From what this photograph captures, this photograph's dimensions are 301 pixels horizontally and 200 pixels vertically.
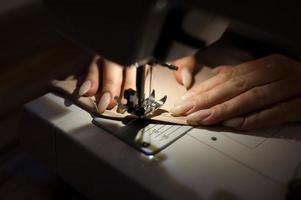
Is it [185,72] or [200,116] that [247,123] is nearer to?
[200,116]

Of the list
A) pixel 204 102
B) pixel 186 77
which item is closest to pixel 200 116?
pixel 204 102

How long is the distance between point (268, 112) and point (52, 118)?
365mm

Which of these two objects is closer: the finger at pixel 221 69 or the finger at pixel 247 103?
the finger at pixel 247 103

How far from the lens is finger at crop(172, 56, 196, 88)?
859 millimetres

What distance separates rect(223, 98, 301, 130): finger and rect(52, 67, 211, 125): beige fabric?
0.29 feet

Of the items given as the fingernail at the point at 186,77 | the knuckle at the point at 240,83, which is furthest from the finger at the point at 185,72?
the knuckle at the point at 240,83

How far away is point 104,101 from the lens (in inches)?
30.9

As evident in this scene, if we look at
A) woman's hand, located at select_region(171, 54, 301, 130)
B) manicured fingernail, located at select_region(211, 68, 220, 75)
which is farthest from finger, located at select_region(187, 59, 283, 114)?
manicured fingernail, located at select_region(211, 68, 220, 75)

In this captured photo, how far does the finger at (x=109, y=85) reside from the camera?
78cm

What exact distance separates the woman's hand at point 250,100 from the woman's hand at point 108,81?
88mm

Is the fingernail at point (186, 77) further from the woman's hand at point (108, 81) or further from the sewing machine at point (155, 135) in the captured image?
the sewing machine at point (155, 135)

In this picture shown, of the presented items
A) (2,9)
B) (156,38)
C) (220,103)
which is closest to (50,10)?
(156,38)

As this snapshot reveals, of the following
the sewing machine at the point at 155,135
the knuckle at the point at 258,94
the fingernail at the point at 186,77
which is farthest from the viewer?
the fingernail at the point at 186,77

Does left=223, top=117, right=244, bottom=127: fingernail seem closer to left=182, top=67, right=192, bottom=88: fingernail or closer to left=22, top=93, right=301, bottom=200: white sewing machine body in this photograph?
left=22, top=93, right=301, bottom=200: white sewing machine body
